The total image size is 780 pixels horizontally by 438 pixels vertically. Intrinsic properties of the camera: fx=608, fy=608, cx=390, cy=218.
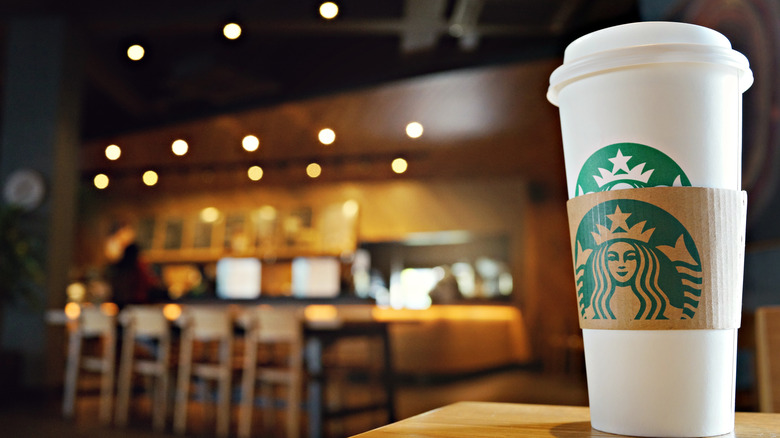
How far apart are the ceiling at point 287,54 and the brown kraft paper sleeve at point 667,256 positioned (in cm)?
387

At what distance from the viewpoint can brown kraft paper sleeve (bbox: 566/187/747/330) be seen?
521 millimetres

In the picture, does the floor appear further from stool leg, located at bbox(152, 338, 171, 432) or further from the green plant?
the green plant

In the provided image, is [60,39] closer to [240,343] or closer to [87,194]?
[87,194]

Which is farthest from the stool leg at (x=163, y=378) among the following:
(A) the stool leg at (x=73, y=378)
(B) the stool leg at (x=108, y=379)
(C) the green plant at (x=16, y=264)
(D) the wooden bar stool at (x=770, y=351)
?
(D) the wooden bar stool at (x=770, y=351)

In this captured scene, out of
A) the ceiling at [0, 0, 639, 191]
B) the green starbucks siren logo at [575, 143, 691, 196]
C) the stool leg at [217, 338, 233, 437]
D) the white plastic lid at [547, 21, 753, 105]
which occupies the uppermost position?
the ceiling at [0, 0, 639, 191]

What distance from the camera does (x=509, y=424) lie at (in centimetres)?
58

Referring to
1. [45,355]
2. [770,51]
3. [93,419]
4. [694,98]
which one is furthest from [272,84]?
[694,98]

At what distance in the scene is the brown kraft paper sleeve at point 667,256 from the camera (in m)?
0.52

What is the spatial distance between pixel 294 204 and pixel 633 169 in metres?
8.43

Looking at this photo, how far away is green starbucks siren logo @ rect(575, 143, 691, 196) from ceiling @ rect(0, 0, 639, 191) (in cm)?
381

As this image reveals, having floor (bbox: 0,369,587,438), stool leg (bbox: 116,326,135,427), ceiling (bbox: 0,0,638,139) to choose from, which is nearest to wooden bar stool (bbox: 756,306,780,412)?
floor (bbox: 0,369,587,438)

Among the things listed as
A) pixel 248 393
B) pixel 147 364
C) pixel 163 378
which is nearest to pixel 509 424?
pixel 248 393

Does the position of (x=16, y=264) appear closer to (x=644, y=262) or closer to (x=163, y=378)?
(x=163, y=378)

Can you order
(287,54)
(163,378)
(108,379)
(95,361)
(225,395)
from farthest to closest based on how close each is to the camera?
(287,54)
(95,361)
(108,379)
(163,378)
(225,395)
